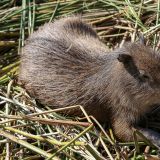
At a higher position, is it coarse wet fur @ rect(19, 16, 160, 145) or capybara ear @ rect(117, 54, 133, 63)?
capybara ear @ rect(117, 54, 133, 63)

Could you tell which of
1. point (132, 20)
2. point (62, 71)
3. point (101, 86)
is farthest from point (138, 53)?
point (132, 20)

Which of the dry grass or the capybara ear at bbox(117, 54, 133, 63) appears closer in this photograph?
the dry grass

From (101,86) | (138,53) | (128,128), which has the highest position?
(138,53)

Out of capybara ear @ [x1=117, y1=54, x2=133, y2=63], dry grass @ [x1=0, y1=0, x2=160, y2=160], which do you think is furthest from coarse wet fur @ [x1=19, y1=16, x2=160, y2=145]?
dry grass @ [x1=0, y1=0, x2=160, y2=160]

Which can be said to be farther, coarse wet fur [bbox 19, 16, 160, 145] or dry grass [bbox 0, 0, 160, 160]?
coarse wet fur [bbox 19, 16, 160, 145]

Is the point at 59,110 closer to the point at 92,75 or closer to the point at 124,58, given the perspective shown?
the point at 92,75

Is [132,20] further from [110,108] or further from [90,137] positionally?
[90,137]

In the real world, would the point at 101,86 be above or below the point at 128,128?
above

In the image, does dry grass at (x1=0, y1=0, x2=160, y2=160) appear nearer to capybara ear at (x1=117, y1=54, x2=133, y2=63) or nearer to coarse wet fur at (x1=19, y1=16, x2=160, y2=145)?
coarse wet fur at (x1=19, y1=16, x2=160, y2=145)
